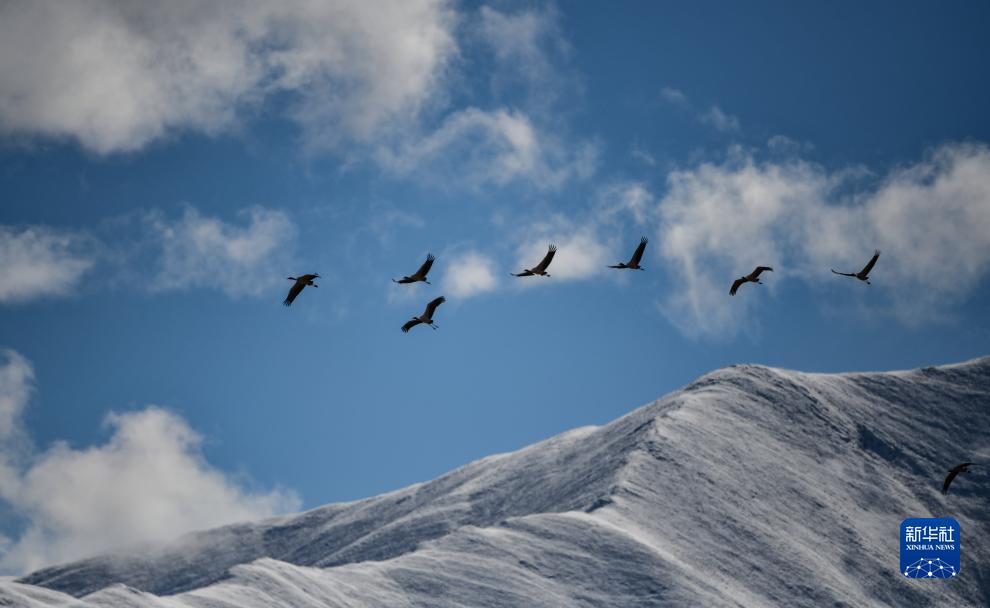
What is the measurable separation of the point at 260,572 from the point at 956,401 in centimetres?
9651

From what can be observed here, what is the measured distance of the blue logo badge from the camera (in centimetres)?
12600

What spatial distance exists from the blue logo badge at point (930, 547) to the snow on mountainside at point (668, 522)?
3.80ft

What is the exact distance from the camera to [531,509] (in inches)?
5379

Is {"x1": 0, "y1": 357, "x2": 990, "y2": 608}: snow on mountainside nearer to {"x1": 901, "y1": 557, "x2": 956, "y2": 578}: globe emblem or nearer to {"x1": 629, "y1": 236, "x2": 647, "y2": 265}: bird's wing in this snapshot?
{"x1": 901, "y1": 557, "x2": 956, "y2": 578}: globe emblem

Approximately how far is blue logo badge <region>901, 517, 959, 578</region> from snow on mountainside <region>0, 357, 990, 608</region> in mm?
1159

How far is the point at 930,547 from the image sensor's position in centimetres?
13450

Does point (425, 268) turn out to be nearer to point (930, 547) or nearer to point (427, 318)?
point (427, 318)

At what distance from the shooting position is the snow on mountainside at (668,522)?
343ft

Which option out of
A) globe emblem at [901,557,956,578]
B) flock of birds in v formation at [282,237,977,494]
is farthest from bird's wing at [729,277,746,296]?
globe emblem at [901,557,956,578]

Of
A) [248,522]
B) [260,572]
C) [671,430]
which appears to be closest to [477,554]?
[260,572]

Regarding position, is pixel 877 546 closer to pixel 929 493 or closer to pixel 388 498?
pixel 929 493

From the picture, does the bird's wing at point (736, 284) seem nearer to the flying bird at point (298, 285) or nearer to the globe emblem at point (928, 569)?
the flying bird at point (298, 285)

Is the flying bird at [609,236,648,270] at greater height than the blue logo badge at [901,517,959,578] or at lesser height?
lesser

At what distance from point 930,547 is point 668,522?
33.3 meters
